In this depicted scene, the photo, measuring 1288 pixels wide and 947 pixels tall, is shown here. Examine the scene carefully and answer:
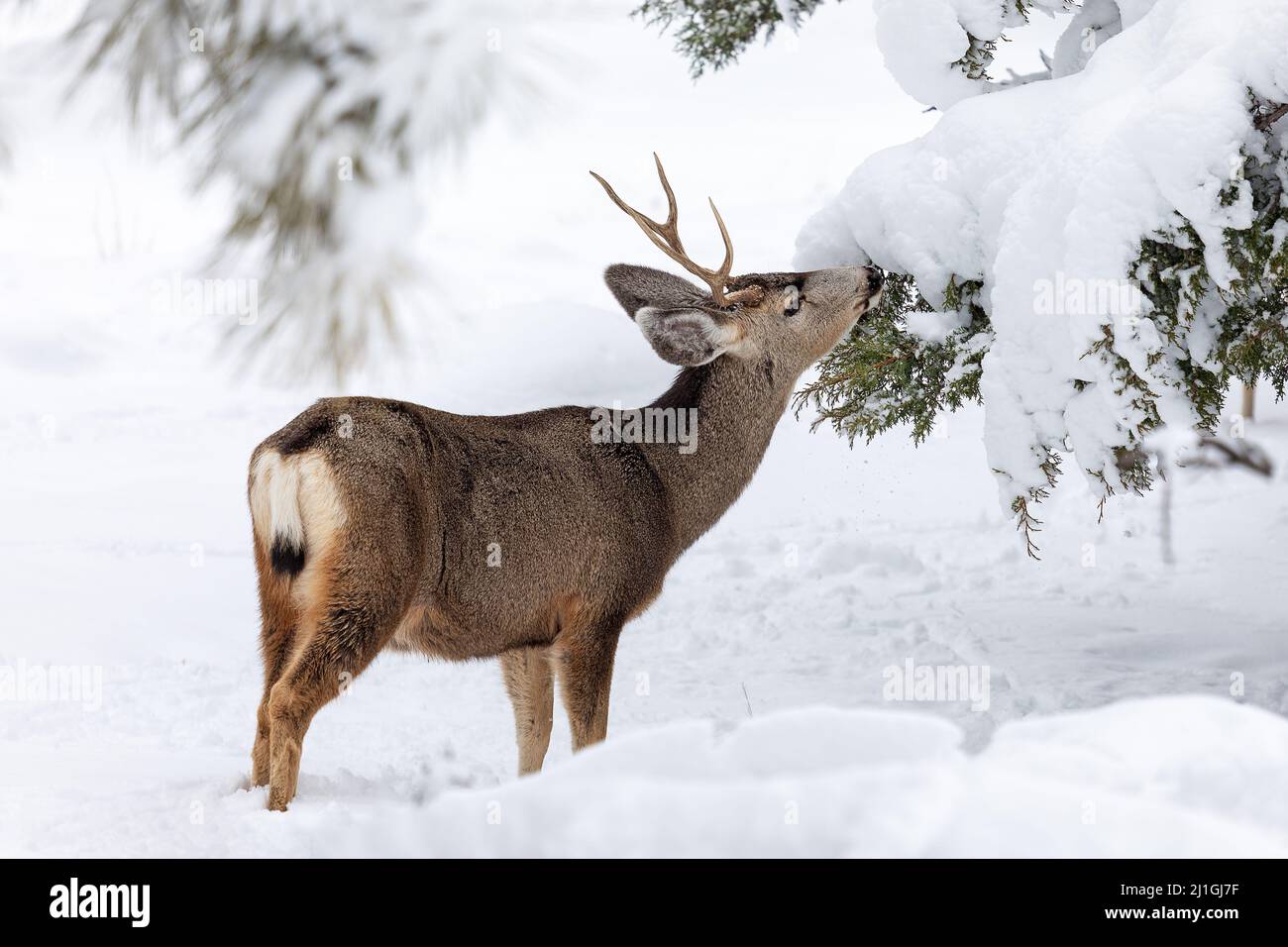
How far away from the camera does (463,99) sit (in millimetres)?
4867

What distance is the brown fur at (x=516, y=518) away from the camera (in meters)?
4.06

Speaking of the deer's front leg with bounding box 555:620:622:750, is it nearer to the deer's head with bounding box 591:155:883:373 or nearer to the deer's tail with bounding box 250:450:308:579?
the deer's tail with bounding box 250:450:308:579

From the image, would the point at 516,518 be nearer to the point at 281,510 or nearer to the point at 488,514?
the point at 488,514

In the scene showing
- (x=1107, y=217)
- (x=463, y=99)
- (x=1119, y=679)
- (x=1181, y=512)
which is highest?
(x=463, y=99)

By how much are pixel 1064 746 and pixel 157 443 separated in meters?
11.9

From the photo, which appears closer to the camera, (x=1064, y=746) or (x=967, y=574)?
(x=1064, y=746)

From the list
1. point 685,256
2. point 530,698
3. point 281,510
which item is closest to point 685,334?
point 685,256

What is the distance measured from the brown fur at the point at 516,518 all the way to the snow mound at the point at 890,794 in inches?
77.3

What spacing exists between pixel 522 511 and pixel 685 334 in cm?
104

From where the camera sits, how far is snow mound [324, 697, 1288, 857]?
202 cm

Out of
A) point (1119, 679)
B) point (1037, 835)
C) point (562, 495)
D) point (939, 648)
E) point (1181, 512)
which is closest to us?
point (1037, 835)

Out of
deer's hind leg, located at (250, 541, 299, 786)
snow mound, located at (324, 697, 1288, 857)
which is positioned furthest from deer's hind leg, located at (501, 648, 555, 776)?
snow mound, located at (324, 697, 1288, 857)
